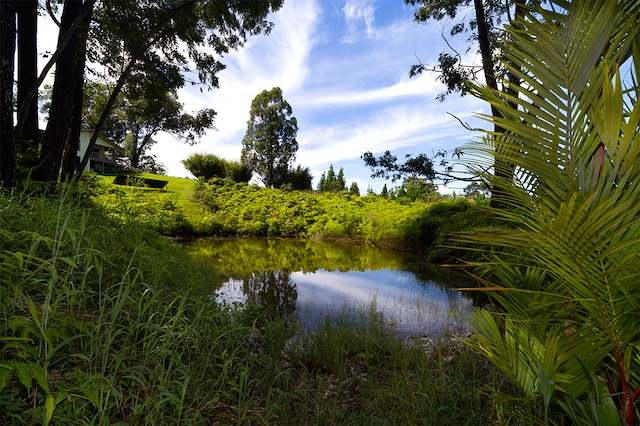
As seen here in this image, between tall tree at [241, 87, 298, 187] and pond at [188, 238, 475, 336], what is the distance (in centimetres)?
1985

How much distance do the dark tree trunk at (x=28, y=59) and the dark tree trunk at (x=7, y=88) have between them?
1397mm

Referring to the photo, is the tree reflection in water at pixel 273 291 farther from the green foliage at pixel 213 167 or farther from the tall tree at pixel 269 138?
the tall tree at pixel 269 138

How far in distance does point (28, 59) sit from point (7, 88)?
1981mm

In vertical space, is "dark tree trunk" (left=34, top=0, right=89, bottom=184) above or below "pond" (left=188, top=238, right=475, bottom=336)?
above

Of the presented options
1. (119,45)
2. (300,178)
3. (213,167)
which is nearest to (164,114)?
(119,45)

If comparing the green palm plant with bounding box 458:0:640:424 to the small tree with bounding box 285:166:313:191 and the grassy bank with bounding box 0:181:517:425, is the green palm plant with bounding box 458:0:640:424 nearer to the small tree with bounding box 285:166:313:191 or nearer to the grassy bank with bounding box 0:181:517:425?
the grassy bank with bounding box 0:181:517:425

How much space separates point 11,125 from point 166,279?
2967mm

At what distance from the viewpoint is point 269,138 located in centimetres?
3098

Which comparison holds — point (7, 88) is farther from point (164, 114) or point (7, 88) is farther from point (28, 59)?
point (164, 114)

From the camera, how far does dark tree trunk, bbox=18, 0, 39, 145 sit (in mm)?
5242

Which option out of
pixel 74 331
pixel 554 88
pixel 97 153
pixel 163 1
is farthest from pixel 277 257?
pixel 97 153

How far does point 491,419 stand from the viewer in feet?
7.04

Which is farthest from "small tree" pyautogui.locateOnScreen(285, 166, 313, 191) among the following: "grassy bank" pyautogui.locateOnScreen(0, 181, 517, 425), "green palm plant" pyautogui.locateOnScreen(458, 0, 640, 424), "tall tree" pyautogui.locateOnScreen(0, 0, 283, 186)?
"green palm plant" pyautogui.locateOnScreen(458, 0, 640, 424)

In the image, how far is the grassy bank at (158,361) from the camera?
5.47ft
